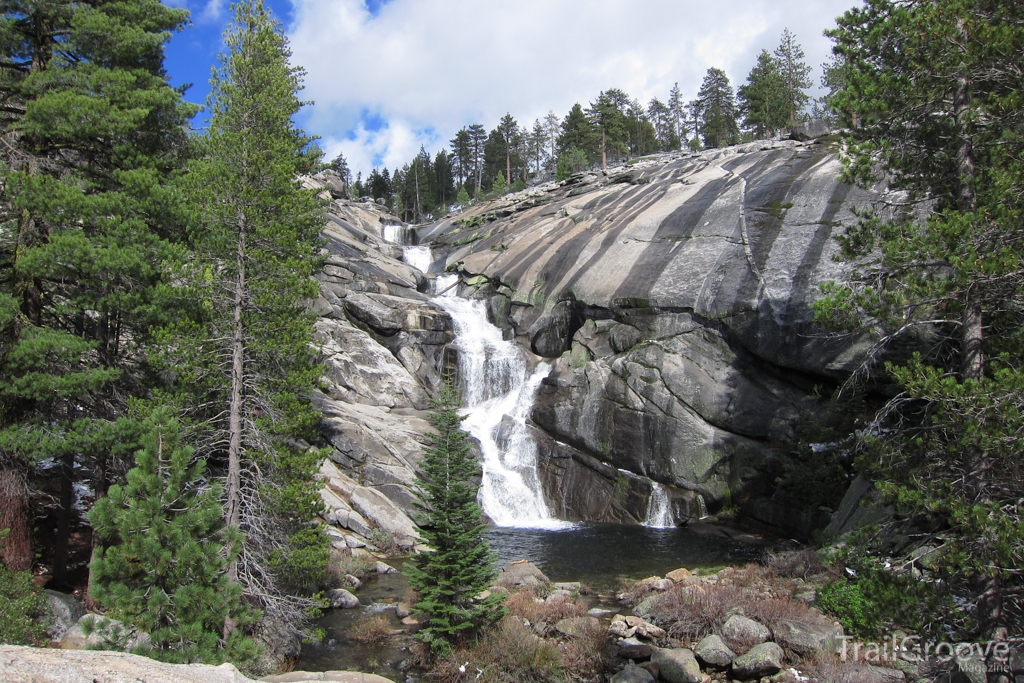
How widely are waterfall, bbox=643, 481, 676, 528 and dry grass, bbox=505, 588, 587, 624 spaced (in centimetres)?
974

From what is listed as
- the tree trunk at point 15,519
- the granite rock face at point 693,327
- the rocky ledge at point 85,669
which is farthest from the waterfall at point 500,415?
the rocky ledge at point 85,669

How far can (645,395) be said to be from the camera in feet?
82.4

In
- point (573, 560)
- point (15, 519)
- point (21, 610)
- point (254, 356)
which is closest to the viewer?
point (21, 610)

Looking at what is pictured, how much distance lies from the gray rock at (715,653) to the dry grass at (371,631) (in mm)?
6826

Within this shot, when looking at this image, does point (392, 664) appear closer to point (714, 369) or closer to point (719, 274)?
point (714, 369)

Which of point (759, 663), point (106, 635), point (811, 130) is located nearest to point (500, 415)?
point (759, 663)

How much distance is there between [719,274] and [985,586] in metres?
19.2

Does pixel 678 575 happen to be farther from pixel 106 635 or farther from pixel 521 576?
pixel 106 635

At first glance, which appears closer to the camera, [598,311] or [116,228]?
[116,228]

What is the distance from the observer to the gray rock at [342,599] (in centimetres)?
1516

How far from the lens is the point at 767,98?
193 feet

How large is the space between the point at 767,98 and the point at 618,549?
54.3 meters

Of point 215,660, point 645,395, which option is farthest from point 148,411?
point 645,395

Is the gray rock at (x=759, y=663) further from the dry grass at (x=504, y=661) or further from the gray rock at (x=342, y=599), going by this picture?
the gray rock at (x=342, y=599)
